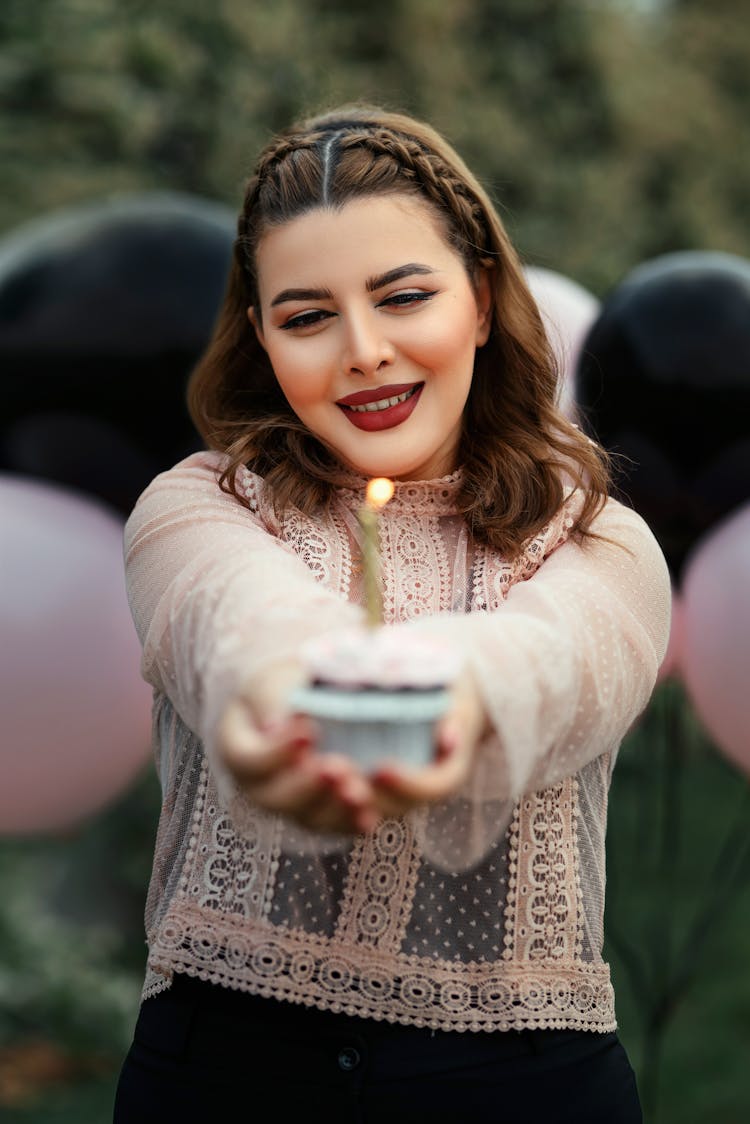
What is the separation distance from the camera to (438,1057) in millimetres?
1442

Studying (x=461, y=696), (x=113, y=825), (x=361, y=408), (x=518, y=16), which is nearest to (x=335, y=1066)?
(x=461, y=696)

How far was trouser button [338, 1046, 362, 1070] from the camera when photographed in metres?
1.43

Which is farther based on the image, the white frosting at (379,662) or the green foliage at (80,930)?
the green foliage at (80,930)

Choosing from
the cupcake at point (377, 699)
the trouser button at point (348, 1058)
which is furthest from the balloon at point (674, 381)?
the cupcake at point (377, 699)

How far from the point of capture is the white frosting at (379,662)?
1.10 metres

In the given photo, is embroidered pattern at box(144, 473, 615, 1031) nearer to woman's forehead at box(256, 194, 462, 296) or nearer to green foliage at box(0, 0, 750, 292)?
woman's forehead at box(256, 194, 462, 296)

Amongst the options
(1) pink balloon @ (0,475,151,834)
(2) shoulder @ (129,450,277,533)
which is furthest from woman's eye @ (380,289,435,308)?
(1) pink balloon @ (0,475,151,834)

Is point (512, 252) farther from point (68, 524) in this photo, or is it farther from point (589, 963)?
point (68, 524)

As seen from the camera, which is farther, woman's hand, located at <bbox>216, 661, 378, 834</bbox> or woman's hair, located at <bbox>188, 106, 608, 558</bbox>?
woman's hair, located at <bbox>188, 106, 608, 558</bbox>

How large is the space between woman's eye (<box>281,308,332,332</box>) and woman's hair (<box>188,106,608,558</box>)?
112mm

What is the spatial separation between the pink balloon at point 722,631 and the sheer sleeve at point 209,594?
1087 mm

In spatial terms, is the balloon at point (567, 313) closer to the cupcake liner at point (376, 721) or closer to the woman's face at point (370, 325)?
the woman's face at point (370, 325)

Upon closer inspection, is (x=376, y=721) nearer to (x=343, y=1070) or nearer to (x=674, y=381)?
(x=343, y=1070)

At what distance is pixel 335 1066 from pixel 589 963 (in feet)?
0.98
